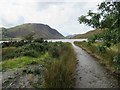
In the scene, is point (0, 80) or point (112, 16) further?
point (0, 80)

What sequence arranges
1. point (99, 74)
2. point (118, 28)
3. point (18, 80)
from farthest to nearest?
point (99, 74)
point (18, 80)
point (118, 28)

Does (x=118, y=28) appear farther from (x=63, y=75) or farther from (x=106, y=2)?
(x=63, y=75)

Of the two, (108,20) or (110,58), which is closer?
(108,20)

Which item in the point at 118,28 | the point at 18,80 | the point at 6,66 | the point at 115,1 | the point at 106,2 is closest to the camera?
the point at 118,28

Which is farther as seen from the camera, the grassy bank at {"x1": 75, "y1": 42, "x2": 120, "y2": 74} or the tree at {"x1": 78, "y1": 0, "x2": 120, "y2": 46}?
the grassy bank at {"x1": 75, "y1": 42, "x2": 120, "y2": 74}

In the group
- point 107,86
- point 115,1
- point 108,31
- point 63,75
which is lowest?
point 107,86

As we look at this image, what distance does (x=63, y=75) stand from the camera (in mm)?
10250

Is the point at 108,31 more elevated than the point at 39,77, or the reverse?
the point at 108,31

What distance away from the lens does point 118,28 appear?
9633 millimetres

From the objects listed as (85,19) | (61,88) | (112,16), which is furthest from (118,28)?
(61,88)

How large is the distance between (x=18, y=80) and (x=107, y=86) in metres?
→ 5.12

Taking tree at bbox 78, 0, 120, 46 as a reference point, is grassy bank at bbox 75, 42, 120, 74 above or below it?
below

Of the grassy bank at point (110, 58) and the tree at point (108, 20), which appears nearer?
the tree at point (108, 20)

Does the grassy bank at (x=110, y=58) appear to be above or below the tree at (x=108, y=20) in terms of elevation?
below
